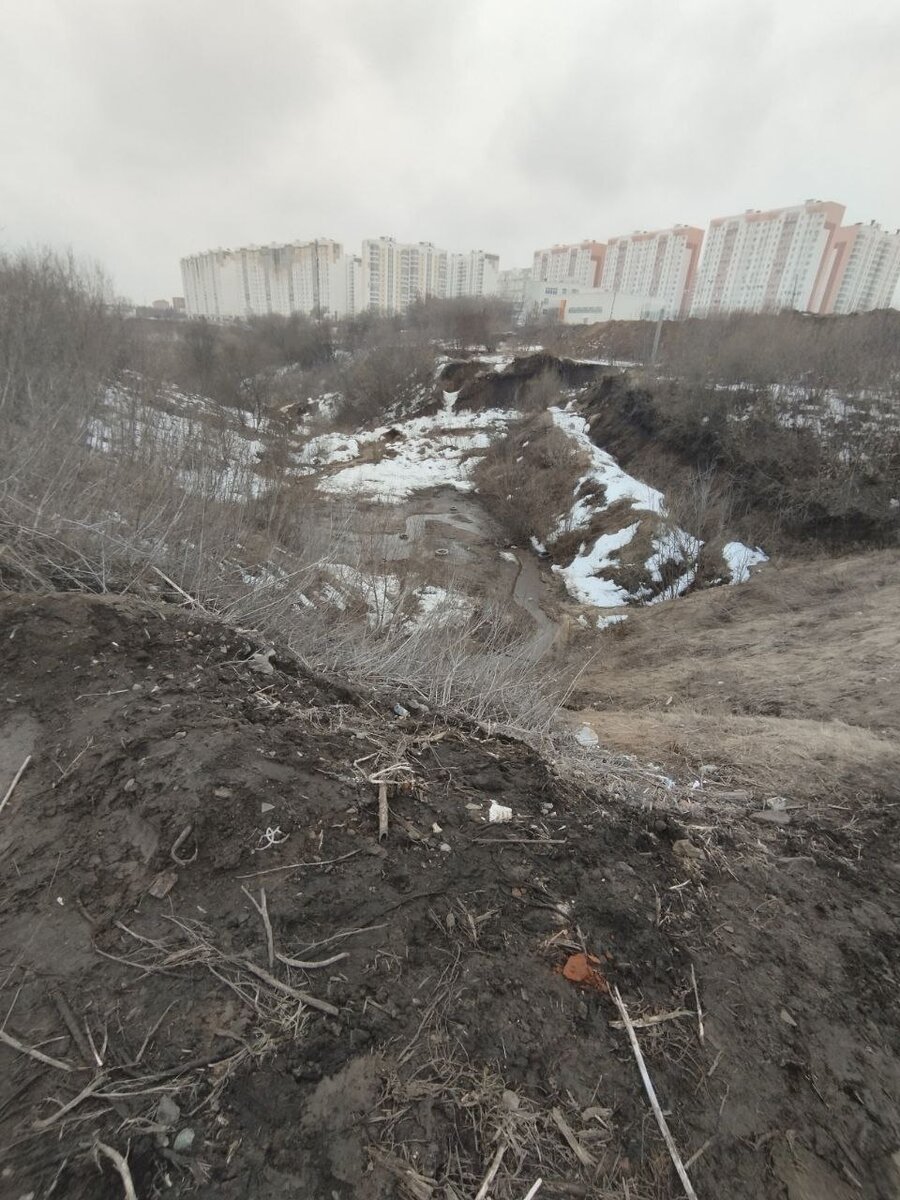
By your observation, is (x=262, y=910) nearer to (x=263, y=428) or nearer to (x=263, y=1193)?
(x=263, y=1193)

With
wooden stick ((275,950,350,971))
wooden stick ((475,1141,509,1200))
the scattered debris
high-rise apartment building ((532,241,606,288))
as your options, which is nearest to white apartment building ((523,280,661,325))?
high-rise apartment building ((532,241,606,288))

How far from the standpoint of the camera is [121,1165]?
4.25 feet

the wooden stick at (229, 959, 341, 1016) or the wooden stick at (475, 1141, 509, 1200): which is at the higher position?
the wooden stick at (229, 959, 341, 1016)

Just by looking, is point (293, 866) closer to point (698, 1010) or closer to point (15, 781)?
point (15, 781)

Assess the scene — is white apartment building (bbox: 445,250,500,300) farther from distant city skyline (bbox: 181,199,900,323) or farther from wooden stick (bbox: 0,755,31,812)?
wooden stick (bbox: 0,755,31,812)

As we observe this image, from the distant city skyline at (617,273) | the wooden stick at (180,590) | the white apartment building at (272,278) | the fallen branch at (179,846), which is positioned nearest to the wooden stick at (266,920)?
the fallen branch at (179,846)

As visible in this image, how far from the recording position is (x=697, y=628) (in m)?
11.4

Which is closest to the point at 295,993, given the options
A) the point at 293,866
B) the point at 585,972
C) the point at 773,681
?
the point at 293,866

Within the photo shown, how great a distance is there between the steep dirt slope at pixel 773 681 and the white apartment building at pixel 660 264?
61.4 m

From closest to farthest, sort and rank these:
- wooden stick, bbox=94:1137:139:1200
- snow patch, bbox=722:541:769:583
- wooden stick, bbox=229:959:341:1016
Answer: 1. wooden stick, bbox=94:1137:139:1200
2. wooden stick, bbox=229:959:341:1016
3. snow patch, bbox=722:541:769:583

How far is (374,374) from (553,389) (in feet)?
45.5

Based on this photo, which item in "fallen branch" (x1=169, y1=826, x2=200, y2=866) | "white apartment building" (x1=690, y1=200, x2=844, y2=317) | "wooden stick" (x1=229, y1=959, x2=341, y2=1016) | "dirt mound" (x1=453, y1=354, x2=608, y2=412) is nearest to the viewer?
"wooden stick" (x1=229, y1=959, x2=341, y2=1016)

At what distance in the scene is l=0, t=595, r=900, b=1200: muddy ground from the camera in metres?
1.45

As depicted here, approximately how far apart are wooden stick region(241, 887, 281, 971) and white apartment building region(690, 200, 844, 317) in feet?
195
